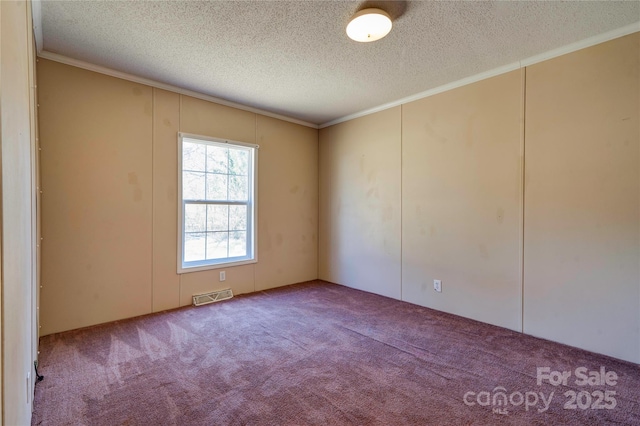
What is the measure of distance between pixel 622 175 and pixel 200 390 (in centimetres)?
361

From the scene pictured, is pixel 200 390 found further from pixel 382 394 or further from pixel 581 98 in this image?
pixel 581 98

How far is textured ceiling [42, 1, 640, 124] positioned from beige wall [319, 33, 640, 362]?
367 mm

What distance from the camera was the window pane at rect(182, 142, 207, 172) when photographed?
385 cm

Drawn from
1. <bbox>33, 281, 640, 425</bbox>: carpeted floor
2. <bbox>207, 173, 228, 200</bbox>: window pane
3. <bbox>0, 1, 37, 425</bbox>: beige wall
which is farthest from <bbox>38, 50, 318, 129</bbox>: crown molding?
<bbox>33, 281, 640, 425</bbox>: carpeted floor

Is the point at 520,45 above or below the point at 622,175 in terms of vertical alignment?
above

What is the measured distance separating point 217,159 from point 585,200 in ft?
13.2

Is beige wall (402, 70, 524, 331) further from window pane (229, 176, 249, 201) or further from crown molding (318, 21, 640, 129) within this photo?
window pane (229, 176, 249, 201)

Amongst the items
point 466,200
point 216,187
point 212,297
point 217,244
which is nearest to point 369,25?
point 466,200

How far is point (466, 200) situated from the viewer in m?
3.45

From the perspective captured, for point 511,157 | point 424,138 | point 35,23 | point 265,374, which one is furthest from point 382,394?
point 35,23

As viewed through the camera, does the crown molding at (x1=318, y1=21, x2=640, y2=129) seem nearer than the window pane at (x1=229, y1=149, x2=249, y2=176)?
Yes

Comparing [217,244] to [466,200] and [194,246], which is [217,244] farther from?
[466,200]

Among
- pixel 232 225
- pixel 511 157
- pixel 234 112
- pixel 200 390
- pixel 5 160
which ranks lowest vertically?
pixel 200 390

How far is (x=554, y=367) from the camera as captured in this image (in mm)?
2377
